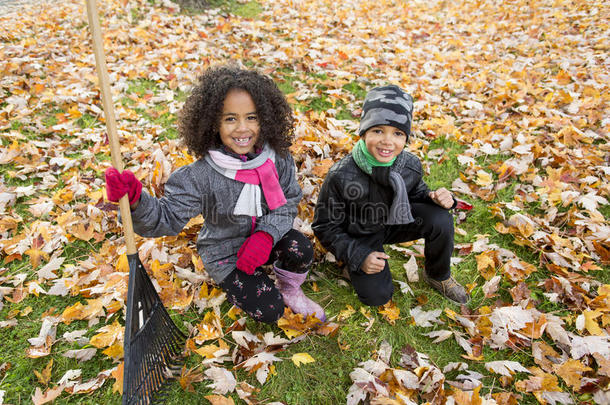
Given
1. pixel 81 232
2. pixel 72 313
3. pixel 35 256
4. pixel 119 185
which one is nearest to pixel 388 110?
pixel 119 185

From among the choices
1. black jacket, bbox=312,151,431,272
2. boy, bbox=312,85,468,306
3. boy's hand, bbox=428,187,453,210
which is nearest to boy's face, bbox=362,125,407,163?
boy, bbox=312,85,468,306

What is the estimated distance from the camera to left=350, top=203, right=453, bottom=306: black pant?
2.66m

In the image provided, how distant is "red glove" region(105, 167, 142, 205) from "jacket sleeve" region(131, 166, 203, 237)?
4.3 inches

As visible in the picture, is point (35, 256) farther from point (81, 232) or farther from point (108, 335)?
point (108, 335)

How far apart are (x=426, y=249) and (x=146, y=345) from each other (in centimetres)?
199

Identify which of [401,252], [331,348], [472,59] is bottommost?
[331,348]

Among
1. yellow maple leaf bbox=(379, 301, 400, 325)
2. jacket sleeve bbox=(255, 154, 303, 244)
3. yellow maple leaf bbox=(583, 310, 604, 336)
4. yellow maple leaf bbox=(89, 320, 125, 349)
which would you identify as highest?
jacket sleeve bbox=(255, 154, 303, 244)

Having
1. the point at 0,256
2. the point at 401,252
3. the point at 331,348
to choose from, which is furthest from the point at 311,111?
the point at 0,256

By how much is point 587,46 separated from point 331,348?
6.55m

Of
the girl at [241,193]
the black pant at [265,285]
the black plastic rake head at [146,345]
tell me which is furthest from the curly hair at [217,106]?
the black plastic rake head at [146,345]

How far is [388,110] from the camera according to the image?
241 centimetres

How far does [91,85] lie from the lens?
5035 millimetres

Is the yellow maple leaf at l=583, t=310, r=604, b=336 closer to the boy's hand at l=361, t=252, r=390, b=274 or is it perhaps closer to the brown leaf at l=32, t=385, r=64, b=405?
the boy's hand at l=361, t=252, r=390, b=274

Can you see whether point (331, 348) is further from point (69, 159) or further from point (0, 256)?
point (69, 159)
